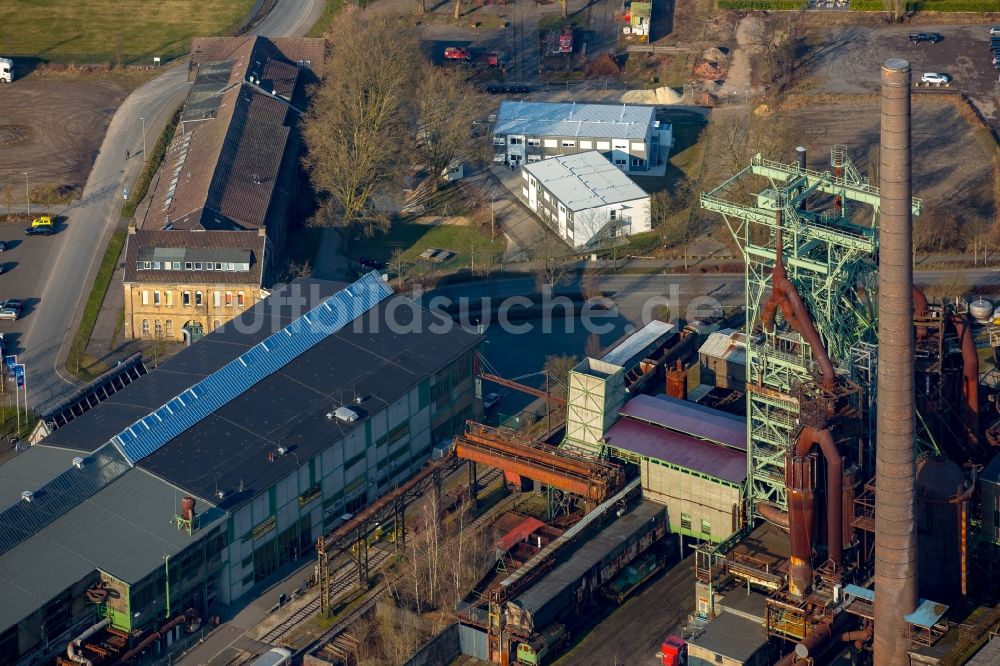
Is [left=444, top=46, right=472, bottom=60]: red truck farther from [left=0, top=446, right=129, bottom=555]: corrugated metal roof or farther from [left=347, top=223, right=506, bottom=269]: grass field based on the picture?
[left=0, top=446, right=129, bottom=555]: corrugated metal roof

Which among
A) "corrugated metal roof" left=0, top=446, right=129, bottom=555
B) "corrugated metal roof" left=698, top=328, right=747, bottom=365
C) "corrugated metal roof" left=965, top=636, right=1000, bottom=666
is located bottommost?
"corrugated metal roof" left=965, top=636, right=1000, bottom=666

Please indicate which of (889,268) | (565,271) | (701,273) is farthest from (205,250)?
(889,268)

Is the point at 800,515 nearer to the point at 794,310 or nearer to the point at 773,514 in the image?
the point at 773,514

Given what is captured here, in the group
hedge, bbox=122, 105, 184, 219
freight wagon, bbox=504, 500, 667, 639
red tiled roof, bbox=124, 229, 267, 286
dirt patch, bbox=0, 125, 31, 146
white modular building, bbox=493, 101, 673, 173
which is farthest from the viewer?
dirt patch, bbox=0, 125, 31, 146

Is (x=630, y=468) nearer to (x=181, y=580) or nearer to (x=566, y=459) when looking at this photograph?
(x=566, y=459)

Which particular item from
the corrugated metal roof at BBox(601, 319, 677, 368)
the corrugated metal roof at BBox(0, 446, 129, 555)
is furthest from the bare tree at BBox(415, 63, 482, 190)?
the corrugated metal roof at BBox(0, 446, 129, 555)

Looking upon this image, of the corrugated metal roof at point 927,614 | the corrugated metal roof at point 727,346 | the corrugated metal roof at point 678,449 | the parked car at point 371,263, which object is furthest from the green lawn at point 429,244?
the corrugated metal roof at point 927,614
